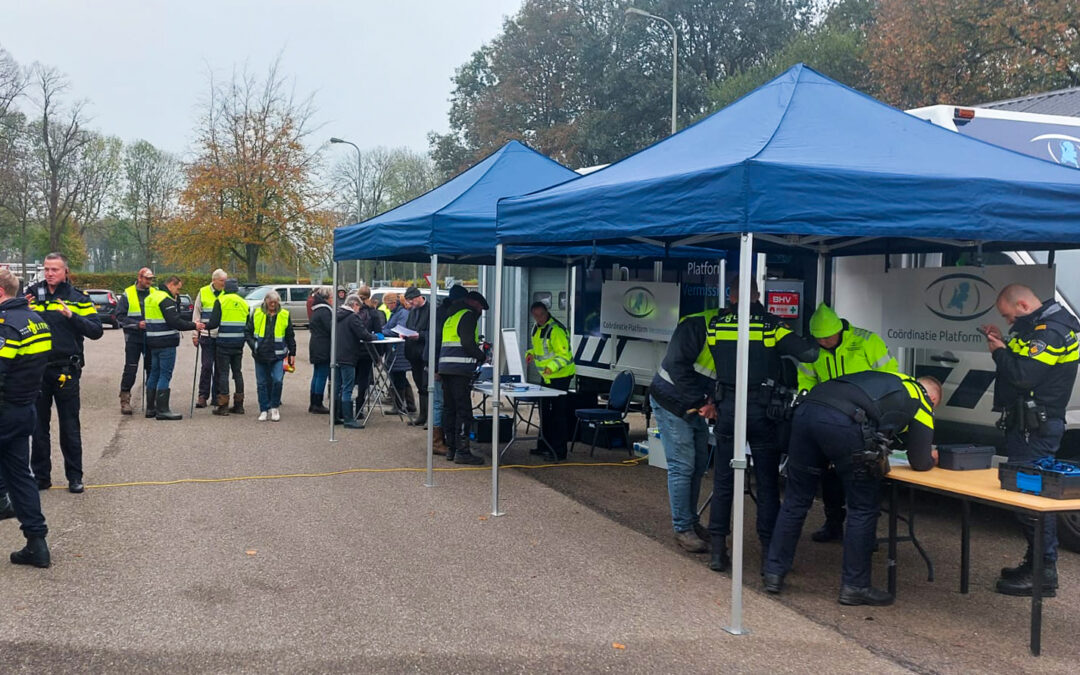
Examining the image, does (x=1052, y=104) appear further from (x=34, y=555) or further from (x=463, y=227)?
(x=34, y=555)

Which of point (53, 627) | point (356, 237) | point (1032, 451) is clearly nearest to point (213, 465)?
point (356, 237)

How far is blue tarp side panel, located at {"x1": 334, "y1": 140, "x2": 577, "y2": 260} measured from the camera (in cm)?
840

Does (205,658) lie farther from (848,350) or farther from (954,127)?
(954,127)

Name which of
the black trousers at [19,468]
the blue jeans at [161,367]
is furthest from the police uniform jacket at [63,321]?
the blue jeans at [161,367]

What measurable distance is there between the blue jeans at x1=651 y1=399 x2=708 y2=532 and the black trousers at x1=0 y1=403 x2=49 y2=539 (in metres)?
3.93

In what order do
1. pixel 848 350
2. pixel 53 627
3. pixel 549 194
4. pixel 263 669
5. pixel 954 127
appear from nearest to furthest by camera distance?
pixel 263 669 → pixel 53 627 → pixel 848 350 → pixel 549 194 → pixel 954 127

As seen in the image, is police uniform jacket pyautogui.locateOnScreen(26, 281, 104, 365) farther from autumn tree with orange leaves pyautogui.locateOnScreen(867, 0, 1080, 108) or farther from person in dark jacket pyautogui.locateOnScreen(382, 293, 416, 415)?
autumn tree with orange leaves pyautogui.locateOnScreen(867, 0, 1080, 108)

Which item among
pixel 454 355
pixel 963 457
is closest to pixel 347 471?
pixel 454 355

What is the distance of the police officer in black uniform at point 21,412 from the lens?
585 centimetres

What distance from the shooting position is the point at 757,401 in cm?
584

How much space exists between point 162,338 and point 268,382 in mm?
1421

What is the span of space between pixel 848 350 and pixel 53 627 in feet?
15.0

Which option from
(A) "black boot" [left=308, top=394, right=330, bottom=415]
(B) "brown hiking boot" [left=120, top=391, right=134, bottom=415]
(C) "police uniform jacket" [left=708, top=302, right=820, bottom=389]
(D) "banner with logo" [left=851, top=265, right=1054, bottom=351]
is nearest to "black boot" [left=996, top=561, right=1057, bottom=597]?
(D) "banner with logo" [left=851, top=265, right=1054, bottom=351]

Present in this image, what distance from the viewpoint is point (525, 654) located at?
4719 mm
